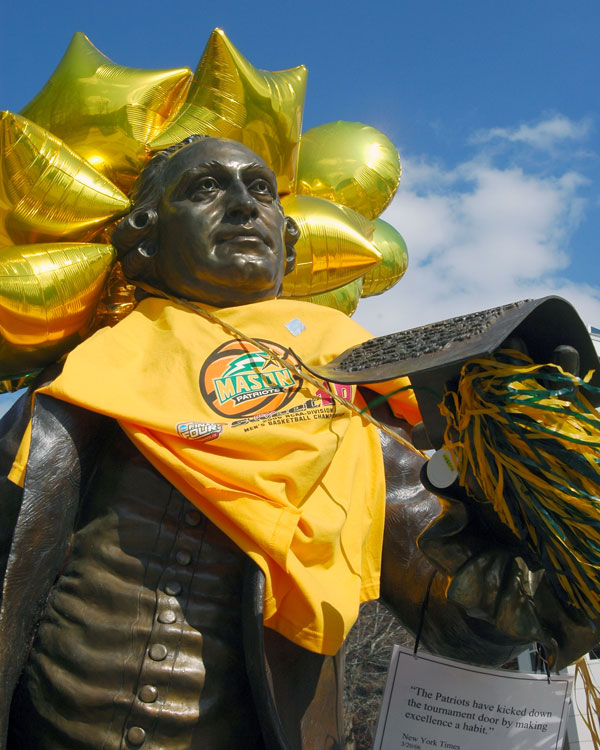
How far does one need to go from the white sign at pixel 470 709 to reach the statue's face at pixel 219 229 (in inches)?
41.3

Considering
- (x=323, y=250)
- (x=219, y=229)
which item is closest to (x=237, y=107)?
(x=323, y=250)

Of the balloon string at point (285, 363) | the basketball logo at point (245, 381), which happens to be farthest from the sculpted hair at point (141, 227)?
the basketball logo at point (245, 381)

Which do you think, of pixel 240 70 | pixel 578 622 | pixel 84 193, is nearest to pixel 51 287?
pixel 84 193

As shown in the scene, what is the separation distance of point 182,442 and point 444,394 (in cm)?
59

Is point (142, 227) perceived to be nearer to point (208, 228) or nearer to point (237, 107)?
point (208, 228)

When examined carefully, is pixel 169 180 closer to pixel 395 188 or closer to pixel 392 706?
pixel 395 188

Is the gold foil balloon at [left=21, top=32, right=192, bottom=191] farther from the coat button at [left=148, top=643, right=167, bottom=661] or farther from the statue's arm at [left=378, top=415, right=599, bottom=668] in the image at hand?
the coat button at [left=148, top=643, right=167, bottom=661]

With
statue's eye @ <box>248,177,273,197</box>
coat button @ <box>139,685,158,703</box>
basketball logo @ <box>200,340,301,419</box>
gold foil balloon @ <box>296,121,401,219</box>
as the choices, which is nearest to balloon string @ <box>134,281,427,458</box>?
basketball logo @ <box>200,340,301,419</box>

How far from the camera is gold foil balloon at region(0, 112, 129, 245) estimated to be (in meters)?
2.31

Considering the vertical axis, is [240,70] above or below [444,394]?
above

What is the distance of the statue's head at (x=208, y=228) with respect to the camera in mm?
2273

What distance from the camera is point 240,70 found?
8.92ft

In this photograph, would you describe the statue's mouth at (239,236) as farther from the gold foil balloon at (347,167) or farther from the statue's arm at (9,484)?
the gold foil balloon at (347,167)

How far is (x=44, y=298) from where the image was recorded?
2.18 m
